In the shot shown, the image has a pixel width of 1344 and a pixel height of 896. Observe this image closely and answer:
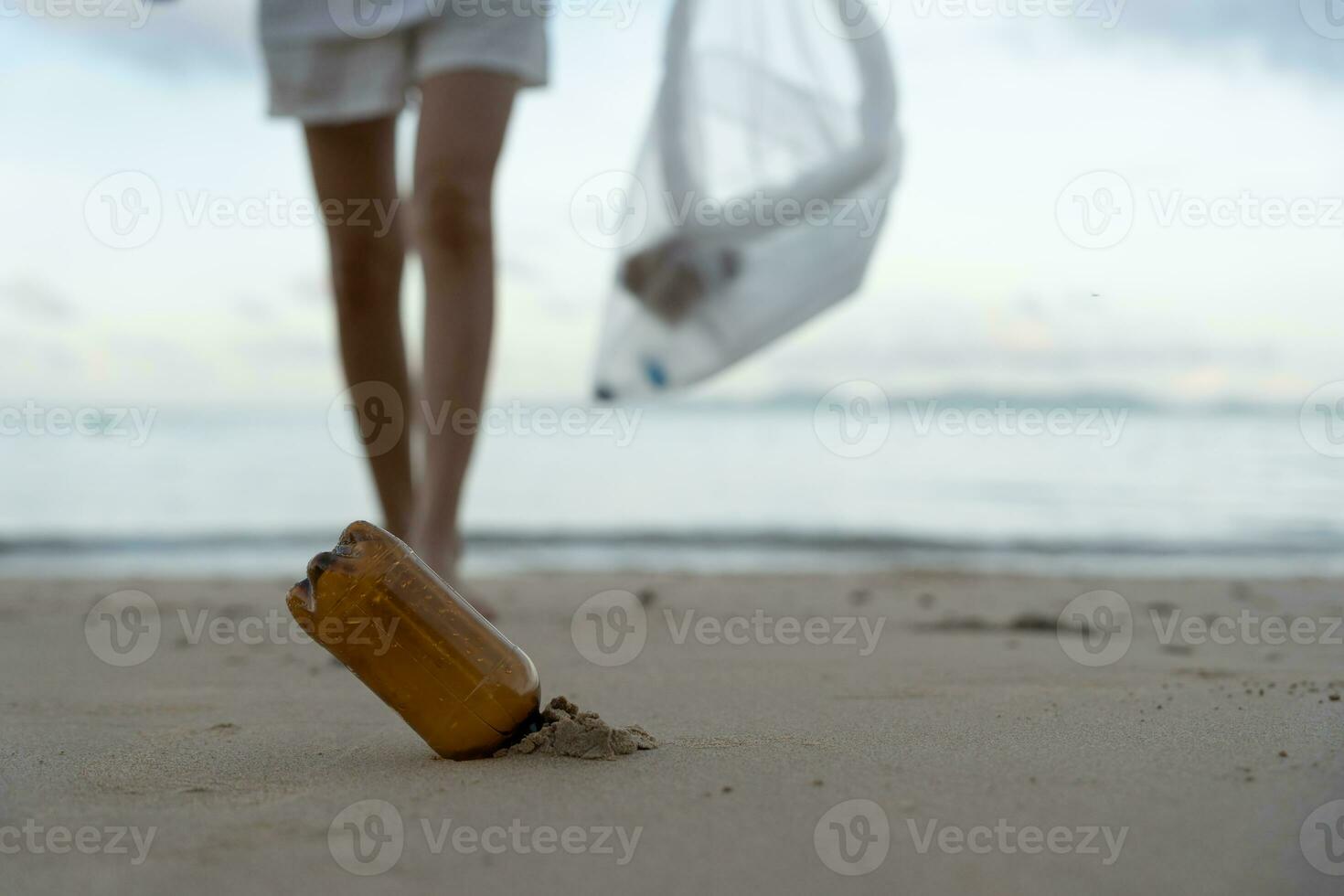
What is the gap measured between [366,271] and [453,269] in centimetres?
34

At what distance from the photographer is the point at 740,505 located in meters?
7.32

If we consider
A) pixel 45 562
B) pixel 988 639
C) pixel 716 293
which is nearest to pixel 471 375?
pixel 716 293

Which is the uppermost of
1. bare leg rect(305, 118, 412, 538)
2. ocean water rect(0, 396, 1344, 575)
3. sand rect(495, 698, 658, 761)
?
bare leg rect(305, 118, 412, 538)

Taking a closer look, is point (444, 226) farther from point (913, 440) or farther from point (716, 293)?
point (913, 440)

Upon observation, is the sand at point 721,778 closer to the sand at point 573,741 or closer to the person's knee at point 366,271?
the sand at point 573,741

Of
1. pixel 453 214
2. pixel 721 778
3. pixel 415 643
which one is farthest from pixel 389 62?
pixel 721 778

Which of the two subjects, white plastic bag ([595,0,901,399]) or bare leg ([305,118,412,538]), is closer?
bare leg ([305,118,412,538])

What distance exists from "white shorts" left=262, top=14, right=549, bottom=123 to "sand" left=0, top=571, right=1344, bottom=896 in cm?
119

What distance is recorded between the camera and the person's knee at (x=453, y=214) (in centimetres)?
229

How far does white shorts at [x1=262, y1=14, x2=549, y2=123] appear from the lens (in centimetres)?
230

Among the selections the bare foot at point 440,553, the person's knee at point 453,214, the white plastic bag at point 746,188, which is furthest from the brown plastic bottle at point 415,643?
the white plastic bag at point 746,188

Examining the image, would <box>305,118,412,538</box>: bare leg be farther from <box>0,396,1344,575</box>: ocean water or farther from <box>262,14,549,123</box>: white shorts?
<box>0,396,1344,575</box>: ocean water

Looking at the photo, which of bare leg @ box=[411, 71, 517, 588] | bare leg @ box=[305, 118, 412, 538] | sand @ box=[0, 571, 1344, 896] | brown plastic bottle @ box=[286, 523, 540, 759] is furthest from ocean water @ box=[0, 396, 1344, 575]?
brown plastic bottle @ box=[286, 523, 540, 759]

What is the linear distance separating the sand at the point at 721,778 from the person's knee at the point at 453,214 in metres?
0.87
